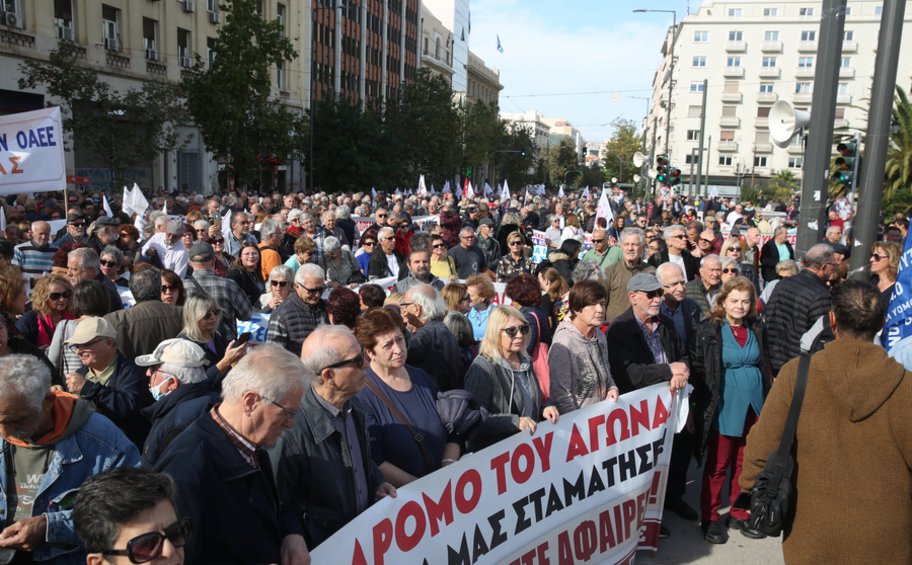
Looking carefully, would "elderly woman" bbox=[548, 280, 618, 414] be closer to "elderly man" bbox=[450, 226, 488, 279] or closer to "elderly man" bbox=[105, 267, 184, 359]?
"elderly man" bbox=[105, 267, 184, 359]

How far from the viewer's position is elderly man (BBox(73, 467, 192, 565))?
209cm

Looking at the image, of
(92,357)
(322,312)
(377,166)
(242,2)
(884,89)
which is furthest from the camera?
(377,166)

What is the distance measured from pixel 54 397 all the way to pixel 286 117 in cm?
2872

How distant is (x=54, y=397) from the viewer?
2914 mm

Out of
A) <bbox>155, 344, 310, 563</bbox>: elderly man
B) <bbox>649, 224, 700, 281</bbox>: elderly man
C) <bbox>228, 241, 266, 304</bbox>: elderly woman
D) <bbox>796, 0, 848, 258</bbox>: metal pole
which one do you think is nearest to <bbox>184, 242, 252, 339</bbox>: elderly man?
<bbox>228, 241, 266, 304</bbox>: elderly woman

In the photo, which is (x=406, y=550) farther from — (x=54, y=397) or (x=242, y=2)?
(x=242, y=2)

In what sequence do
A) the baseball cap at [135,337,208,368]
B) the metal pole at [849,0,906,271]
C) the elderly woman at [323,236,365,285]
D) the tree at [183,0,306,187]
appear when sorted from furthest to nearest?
the tree at [183,0,306,187] < the elderly woman at [323,236,365,285] < the metal pole at [849,0,906,271] < the baseball cap at [135,337,208,368]

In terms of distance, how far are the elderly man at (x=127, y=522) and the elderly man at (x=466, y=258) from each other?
7.14 meters

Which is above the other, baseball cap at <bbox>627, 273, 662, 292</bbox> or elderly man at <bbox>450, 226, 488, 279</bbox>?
baseball cap at <bbox>627, 273, 662, 292</bbox>

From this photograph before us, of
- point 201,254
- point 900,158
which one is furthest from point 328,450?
point 900,158

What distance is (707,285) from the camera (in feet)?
22.6

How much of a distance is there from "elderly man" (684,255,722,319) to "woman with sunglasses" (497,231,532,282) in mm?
2586

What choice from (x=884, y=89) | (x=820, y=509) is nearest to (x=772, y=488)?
(x=820, y=509)

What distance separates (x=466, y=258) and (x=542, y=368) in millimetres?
4425
